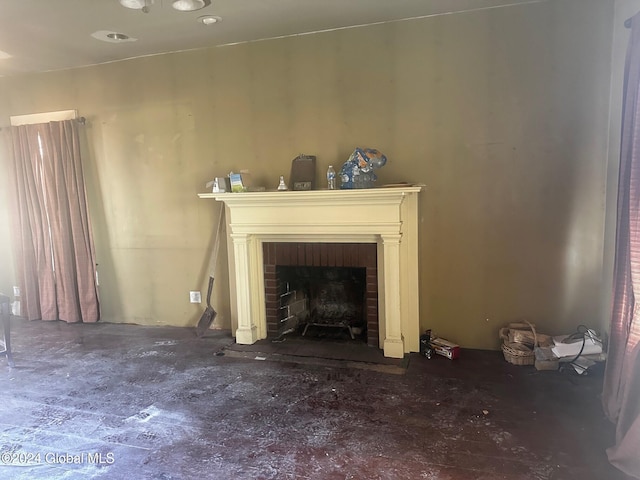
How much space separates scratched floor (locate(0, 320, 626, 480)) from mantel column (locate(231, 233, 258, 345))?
173 millimetres

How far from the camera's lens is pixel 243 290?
11.3 ft

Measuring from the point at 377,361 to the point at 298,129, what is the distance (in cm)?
194

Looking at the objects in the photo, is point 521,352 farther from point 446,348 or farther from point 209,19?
point 209,19

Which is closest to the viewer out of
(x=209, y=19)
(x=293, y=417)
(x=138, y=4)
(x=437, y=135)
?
(x=293, y=417)

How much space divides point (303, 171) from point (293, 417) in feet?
6.11

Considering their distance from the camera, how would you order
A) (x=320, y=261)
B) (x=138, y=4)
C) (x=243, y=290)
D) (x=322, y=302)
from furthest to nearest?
1. (x=322, y=302)
2. (x=243, y=290)
3. (x=320, y=261)
4. (x=138, y=4)

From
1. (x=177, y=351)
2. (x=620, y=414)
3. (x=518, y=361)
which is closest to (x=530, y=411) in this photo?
(x=620, y=414)

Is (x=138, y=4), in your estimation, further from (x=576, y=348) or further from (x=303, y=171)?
(x=576, y=348)

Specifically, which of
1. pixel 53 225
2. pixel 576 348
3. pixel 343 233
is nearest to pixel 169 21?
pixel 343 233

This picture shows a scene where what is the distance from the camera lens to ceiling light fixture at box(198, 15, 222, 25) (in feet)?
9.62

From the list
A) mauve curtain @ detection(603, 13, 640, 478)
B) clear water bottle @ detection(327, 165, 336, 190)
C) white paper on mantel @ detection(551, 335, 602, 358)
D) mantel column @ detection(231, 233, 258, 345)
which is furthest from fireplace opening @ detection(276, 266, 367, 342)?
mauve curtain @ detection(603, 13, 640, 478)

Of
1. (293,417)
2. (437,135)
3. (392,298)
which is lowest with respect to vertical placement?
(293,417)

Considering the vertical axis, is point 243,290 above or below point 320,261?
below

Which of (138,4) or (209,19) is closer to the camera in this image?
(138,4)
